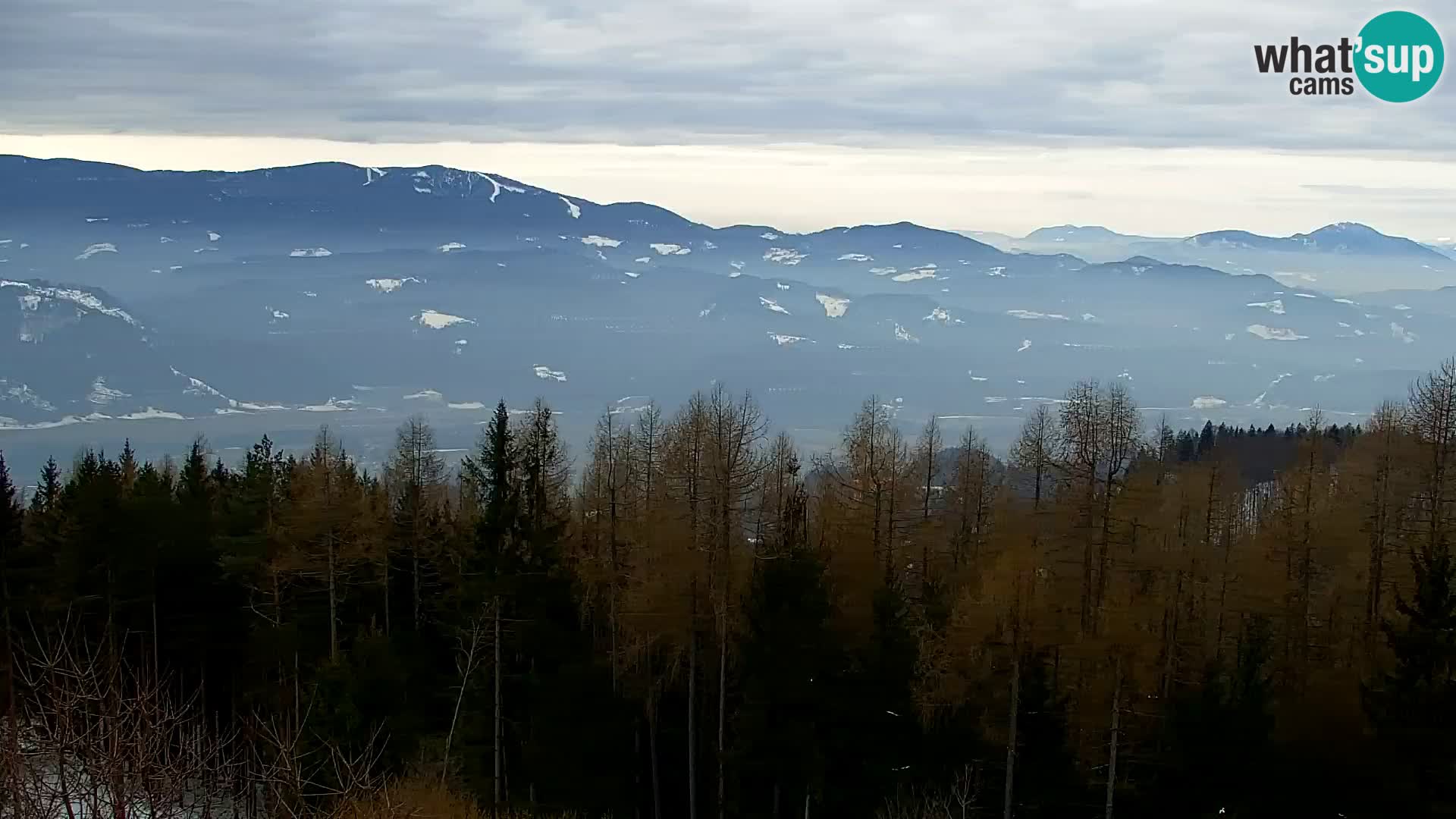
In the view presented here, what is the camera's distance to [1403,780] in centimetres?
2052

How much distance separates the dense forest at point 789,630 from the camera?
74.9 feet

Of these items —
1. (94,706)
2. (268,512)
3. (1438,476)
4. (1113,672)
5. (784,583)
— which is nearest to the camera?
(94,706)

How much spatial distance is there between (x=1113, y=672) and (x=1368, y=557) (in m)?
11.2

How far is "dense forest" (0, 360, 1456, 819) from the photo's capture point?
74.9 ft

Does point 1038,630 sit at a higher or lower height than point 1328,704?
higher

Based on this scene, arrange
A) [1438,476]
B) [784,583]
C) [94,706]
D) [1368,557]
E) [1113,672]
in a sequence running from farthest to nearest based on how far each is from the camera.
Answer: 1. [1368,557]
2. [1438,476]
3. [784,583]
4. [1113,672]
5. [94,706]

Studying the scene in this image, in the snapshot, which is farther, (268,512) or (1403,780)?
(268,512)

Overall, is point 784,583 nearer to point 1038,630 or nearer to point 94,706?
point 1038,630

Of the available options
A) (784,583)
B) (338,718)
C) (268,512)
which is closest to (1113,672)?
(784,583)

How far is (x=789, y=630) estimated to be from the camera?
80.4 feet

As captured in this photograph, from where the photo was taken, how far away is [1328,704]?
2397cm

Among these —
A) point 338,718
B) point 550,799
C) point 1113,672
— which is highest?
point 1113,672

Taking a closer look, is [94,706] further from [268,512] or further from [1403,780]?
[1403,780]

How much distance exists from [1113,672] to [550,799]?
12190mm
